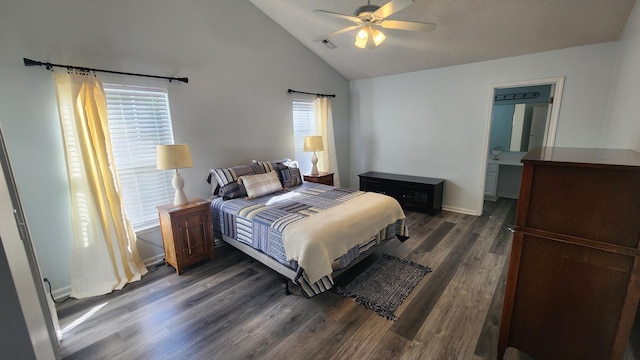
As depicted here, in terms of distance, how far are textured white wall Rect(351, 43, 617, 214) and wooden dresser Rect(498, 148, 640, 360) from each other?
8.66ft

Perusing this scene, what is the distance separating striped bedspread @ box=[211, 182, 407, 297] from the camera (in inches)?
87.1

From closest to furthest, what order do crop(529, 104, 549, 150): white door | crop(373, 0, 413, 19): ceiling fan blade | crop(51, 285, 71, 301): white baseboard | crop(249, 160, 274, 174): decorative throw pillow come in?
crop(373, 0, 413, 19): ceiling fan blade → crop(51, 285, 71, 301): white baseboard → crop(249, 160, 274, 174): decorative throw pillow → crop(529, 104, 549, 150): white door

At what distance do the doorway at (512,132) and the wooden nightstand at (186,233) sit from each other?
174 inches

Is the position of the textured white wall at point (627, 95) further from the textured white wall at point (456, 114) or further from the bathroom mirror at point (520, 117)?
the bathroom mirror at point (520, 117)

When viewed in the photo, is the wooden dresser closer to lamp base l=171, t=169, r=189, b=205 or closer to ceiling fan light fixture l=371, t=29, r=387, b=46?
ceiling fan light fixture l=371, t=29, r=387, b=46

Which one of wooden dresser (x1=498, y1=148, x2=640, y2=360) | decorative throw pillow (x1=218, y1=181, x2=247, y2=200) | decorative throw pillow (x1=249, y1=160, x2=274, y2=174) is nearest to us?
wooden dresser (x1=498, y1=148, x2=640, y2=360)

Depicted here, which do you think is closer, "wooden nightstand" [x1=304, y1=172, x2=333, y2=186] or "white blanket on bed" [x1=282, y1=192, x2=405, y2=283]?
"white blanket on bed" [x1=282, y1=192, x2=405, y2=283]

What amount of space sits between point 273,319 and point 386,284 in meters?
1.07

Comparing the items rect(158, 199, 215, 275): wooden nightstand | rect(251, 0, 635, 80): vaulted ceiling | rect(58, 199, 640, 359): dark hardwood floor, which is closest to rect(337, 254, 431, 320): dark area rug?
rect(58, 199, 640, 359): dark hardwood floor

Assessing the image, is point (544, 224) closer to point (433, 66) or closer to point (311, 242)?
point (311, 242)

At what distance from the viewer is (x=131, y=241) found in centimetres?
266

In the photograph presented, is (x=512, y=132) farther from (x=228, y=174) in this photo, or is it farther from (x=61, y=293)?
(x=61, y=293)

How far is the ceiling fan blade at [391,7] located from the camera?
1.92m

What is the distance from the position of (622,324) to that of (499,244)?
2.11 metres
